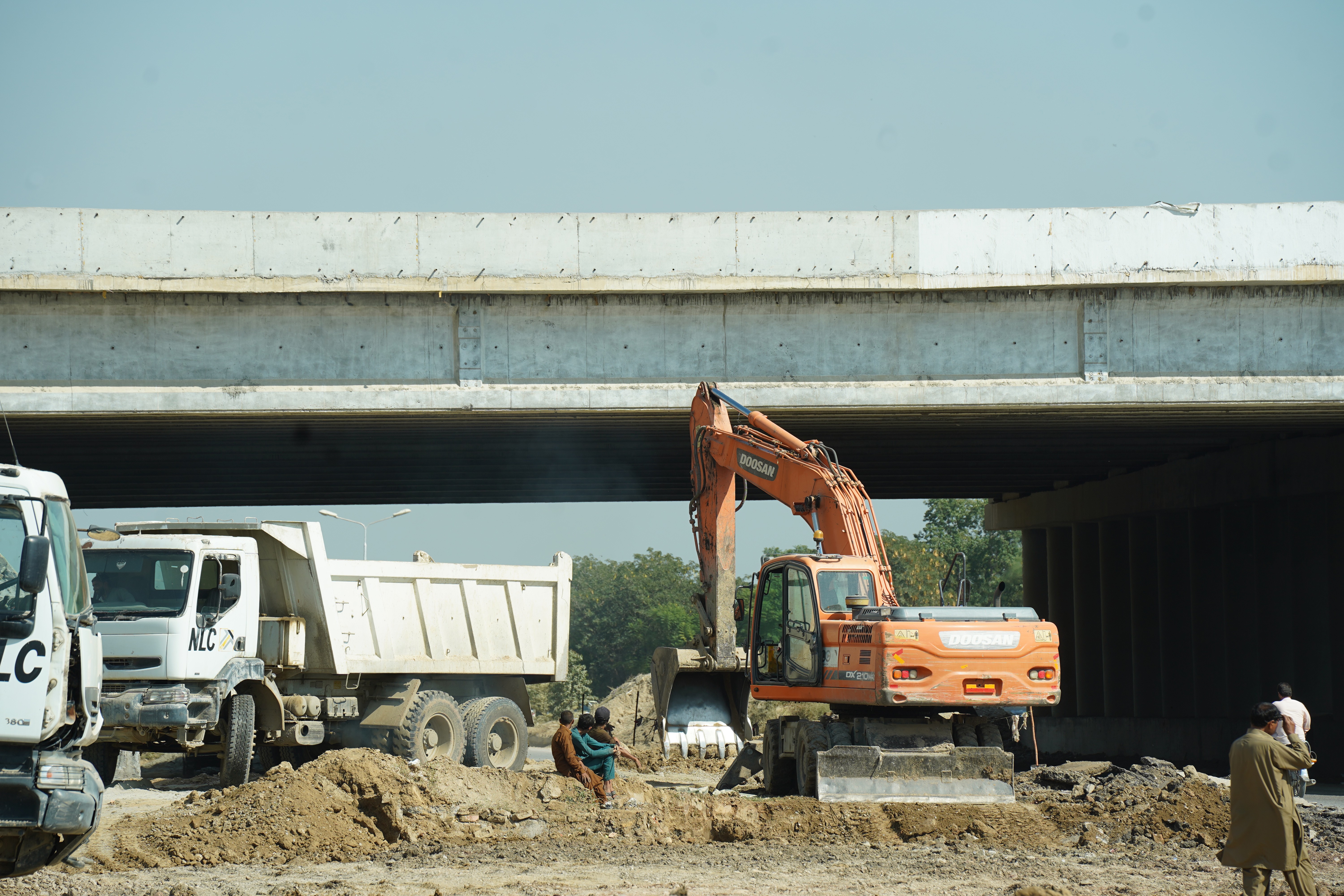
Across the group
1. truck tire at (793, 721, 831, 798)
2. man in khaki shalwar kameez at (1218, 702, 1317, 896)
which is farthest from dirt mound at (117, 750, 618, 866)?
man in khaki shalwar kameez at (1218, 702, 1317, 896)

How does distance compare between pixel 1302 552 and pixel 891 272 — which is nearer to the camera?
pixel 891 272

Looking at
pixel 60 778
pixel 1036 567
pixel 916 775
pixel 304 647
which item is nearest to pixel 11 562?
pixel 60 778

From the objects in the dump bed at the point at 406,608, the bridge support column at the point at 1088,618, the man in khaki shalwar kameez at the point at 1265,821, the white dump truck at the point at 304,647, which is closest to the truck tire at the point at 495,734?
the white dump truck at the point at 304,647

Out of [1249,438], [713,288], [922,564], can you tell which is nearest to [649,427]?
[713,288]

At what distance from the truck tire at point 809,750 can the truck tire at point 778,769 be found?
67 centimetres

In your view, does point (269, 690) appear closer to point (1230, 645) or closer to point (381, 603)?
point (381, 603)

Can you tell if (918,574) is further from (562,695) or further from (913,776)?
(913,776)

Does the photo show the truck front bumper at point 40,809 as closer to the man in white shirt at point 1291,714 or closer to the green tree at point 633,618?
the man in white shirt at point 1291,714

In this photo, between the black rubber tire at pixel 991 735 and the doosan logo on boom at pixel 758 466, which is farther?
the doosan logo on boom at pixel 758 466

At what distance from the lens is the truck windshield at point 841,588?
15.3 metres

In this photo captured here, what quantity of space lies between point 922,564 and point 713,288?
5352cm

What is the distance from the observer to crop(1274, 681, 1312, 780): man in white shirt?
15.0 m

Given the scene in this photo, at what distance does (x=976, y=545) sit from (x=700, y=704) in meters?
67.2

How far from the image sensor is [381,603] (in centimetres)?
1802
